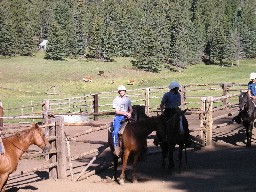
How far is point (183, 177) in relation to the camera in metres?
10.8

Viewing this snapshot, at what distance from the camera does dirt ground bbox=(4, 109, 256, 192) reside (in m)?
9.77

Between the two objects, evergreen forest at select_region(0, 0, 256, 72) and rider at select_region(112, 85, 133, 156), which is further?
evergreen forest at select_region(0, 0, 256, 72)

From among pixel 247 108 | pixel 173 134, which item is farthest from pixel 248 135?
pixel 173 134

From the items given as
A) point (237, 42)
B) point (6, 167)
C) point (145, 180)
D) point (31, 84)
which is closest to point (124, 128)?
point (145, 180)

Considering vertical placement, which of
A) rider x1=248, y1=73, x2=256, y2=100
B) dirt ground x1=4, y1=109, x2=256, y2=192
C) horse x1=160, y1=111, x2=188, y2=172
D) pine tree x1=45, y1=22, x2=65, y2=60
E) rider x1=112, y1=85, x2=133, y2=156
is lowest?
dirt ground x1=4, y1=109, x2=256, y2=192

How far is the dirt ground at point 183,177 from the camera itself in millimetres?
9773

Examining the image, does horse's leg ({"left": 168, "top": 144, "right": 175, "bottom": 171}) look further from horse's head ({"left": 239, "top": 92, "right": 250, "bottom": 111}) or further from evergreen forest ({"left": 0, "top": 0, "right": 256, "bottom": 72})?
evergreen forest ({"left": 0, "top": 0, "right": 256, "bottom": 72})

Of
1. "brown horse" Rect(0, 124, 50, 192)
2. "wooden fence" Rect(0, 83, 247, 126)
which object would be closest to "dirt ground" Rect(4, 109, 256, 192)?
"brown horse" Rect(0, 124, 50, 192)

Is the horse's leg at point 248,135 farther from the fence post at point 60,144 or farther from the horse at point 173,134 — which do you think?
the fence post at point 60,144

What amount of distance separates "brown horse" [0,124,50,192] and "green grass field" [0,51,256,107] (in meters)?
31.3

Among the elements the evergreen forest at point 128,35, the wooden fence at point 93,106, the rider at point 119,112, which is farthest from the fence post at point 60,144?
the evergreen forest at point 128,35

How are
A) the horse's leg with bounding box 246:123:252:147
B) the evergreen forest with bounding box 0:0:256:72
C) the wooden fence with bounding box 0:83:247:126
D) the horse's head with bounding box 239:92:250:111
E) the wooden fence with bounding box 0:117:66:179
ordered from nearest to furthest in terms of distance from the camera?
1. the wooden fence with bounding box 0:117:66:179
2. the horse's head with bounding box 239:92:250:111
3. the horse's leg with bounding box 246:123:252:147
4. the wooden fence with bounding box 0:83:247:126
5. the evergreen forest with bounding box 0:0:256:72

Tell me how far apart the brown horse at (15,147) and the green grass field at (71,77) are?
3126cm

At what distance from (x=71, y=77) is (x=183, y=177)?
56577 mm
